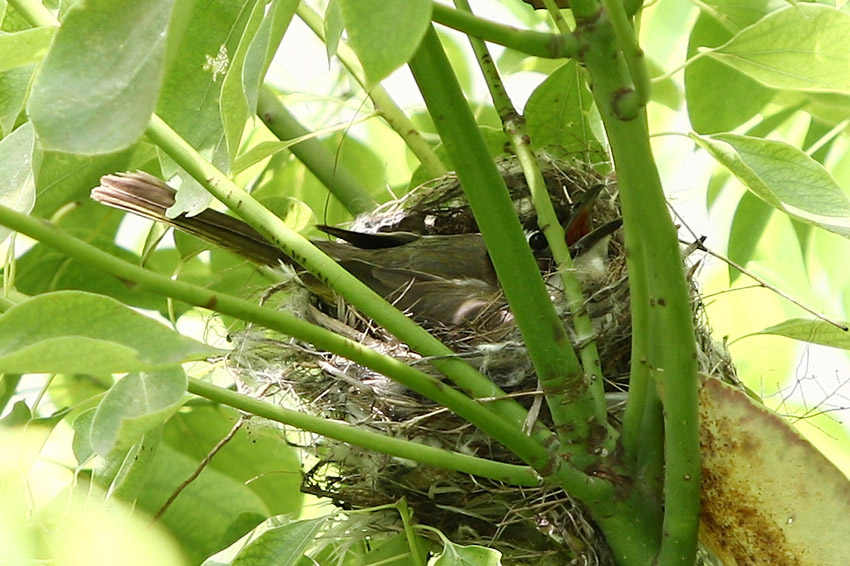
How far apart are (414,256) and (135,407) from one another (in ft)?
4.12

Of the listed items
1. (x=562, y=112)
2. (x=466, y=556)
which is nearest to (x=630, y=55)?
(x=466, y=556)

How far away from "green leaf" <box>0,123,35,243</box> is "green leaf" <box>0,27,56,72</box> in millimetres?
142

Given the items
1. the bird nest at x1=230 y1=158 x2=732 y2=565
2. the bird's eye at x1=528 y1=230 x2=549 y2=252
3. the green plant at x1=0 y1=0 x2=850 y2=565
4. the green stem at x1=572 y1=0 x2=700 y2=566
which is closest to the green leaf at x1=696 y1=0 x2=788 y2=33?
the green plant at x1=0 y1=0 x2=850 y2=565

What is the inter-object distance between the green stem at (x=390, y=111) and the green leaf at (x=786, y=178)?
673mm

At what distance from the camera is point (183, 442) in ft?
5.60

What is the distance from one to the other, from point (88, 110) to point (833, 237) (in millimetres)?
1465

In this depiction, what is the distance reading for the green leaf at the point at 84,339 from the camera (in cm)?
62

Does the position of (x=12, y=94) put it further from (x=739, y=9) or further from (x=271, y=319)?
(x=739, y=9)

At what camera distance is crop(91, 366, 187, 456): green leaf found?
68 centimetres

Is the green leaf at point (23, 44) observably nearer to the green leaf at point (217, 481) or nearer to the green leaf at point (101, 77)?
the green leaf at point (101, 77)

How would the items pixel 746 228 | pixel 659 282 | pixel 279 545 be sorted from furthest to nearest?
pixel 746 228
pixel 279 545
pixel 659 282

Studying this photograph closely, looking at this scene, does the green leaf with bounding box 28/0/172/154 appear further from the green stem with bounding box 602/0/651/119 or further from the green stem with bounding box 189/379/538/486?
the green stem with bounding box 189/379/538/486

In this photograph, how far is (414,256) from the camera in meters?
1.97

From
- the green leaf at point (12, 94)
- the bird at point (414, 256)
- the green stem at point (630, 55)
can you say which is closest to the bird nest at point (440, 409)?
the bird at point (414, 256)
